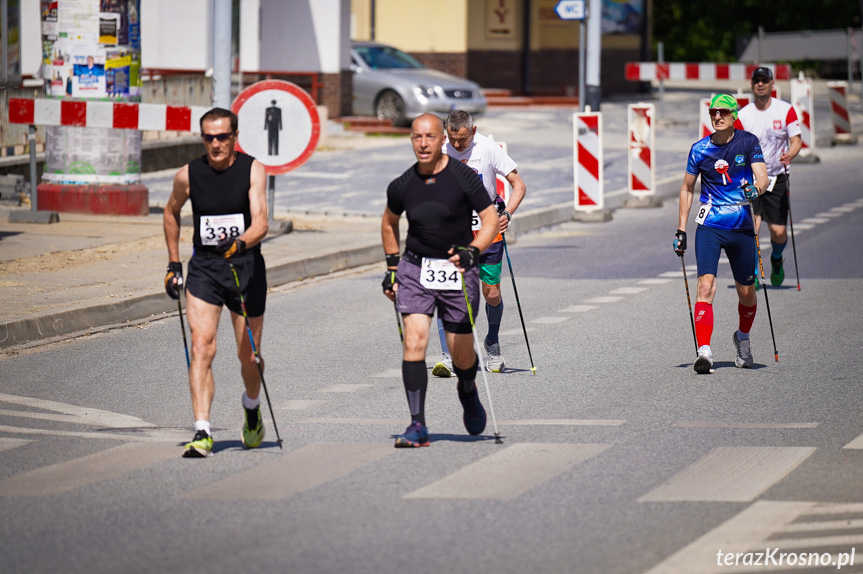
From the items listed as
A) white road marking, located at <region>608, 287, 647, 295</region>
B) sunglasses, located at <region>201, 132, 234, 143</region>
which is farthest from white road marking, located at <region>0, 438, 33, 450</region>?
white road marking, located at <region>608, 287, 647, 295</region>

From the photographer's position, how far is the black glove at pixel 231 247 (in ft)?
25.1

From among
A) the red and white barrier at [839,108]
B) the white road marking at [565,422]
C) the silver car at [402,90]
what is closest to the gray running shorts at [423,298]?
the white road marking at [565,422]

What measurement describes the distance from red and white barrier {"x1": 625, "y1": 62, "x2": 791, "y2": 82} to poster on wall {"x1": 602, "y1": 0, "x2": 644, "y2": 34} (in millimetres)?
10681

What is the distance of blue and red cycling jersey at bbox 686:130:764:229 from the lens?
10.2 metres

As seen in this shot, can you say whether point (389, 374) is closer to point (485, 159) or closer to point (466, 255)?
point (485, 159)

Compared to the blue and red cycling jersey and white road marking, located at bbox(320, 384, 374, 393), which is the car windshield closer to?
the blue and red cycling jersey

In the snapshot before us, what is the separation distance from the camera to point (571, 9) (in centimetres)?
2217

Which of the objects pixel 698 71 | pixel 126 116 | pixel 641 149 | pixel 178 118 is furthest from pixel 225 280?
pixel 698 71

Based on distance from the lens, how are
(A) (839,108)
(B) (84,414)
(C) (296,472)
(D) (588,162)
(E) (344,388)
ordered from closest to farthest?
(C) (296,472) → (B) (84,414) → (E) (344,388) → (D) (588,162) → (A) (839,108)

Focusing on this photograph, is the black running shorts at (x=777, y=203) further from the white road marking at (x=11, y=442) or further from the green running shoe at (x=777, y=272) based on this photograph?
the white road marking at (x=11, y=442)

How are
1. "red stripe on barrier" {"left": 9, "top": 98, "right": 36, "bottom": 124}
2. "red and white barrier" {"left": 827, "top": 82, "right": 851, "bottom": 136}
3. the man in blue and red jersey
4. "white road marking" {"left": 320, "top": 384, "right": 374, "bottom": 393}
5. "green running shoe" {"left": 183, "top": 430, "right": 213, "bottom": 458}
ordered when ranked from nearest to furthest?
"green running shoe" {"left": 183, "top": 430, "right": 213, "bottom": 458} → "white road marking" {"left": 320, "top": 384, "right": 374, "bottom": 393} → the man in blue and red jersey → "red stripe on barrier" {"left": 9, "top": 98, "right": 36, "bottom": 124} → "red and white barrier" {"left": 827, "top": 82, "right": 851, "bottom": 136}

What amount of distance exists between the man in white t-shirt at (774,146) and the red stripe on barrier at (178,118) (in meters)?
6.27

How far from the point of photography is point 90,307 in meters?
11.9

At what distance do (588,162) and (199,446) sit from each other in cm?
1254
